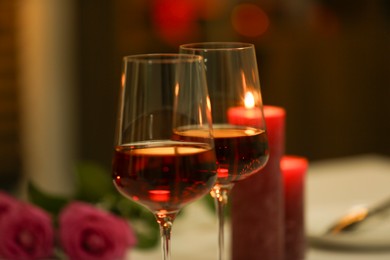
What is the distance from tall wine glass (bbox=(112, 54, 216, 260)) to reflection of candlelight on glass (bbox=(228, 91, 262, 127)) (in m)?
0.12

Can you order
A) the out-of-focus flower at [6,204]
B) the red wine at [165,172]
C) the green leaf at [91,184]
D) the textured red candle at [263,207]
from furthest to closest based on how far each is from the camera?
the green leaf at [91,184]
the out-of-focus flower at [6,204]
the textured red candle at [263,207]
the red wine at [165,172]

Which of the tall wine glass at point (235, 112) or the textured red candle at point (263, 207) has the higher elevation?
the tall wine glass at point (235, 112)

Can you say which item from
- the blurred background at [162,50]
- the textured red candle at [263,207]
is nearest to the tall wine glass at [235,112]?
the textured red candle at [263,207]

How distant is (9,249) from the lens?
125 centimetres

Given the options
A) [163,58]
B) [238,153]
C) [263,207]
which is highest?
[163,58]

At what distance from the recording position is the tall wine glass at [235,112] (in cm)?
103

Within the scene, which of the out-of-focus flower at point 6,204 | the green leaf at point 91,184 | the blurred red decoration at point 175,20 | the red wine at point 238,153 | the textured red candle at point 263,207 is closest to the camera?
the red wine at point 238,153

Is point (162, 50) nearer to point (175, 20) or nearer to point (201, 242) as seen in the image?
point (175, 20)

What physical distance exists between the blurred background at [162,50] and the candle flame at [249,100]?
2.68 m

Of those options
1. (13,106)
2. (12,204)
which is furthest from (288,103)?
(12,204)

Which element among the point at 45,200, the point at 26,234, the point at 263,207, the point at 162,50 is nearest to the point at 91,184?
the point at 45,200

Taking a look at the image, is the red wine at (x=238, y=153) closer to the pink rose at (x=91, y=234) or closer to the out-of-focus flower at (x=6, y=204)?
the pink rose at (x=91, y=234)

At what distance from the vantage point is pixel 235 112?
1063 millimetres

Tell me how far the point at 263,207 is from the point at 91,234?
26 centimetres
